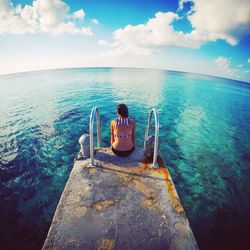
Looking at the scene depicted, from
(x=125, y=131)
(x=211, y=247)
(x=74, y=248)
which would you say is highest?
(x=125, y=131)

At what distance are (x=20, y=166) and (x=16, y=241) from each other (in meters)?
4.23

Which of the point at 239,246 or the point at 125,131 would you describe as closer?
the point at 125,131

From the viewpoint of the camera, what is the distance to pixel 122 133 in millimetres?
4652

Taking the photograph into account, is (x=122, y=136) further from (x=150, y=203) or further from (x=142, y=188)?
(x=150, y=203)

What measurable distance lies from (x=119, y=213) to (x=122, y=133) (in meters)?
2.15

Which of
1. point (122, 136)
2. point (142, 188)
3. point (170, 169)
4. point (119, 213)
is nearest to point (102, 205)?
point (119, 213)

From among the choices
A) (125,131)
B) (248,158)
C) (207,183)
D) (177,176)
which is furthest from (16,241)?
(248,158)

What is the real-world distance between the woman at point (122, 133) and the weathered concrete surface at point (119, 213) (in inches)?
25.7

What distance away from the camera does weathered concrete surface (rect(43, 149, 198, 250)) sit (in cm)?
268

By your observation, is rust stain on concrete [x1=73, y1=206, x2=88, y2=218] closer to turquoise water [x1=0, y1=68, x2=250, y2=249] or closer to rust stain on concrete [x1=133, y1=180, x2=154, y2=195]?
rust stain on concrete [x1=133, y1=180, x2=154, y2=195]

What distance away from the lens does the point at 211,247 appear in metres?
5.30

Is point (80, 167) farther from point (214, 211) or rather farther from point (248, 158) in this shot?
point (248, 158)

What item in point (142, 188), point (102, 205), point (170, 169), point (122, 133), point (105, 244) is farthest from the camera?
point (170, 169)

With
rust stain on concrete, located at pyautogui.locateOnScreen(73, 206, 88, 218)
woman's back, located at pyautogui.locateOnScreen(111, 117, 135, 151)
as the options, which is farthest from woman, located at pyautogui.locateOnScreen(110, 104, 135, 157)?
rust stain on concrete, located at pyautogui.locateOnScreen(73, 206, 88, 218)
